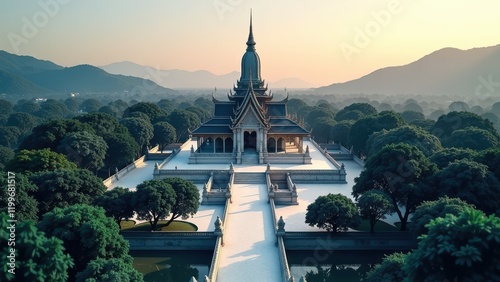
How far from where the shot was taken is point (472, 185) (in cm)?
2741

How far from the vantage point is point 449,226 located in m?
14.4

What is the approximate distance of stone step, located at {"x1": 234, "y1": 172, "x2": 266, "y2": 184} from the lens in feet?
147

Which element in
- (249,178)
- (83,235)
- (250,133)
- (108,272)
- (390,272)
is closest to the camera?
(108,272)

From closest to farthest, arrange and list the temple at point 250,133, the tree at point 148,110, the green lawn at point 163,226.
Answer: the green lawn at point 163,226 → the temple at point 250,133 → the tree at point 148,110

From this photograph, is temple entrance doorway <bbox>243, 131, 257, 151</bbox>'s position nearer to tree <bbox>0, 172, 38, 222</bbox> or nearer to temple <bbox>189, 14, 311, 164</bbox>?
temple <bbox>189, 14, 311, 164</bbox>

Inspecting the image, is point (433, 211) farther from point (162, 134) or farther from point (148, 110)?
point (148, 110)

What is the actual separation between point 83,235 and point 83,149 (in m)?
25.7

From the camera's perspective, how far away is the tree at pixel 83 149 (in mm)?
42281

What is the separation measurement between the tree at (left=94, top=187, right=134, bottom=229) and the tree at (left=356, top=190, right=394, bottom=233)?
1749cm

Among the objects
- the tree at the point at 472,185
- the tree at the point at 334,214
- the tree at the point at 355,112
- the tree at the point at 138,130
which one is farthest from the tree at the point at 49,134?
the tree at the point at 355,112

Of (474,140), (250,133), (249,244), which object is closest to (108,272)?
(249,244)

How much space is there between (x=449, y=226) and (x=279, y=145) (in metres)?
42.0

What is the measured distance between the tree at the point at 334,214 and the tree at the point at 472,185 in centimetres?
712

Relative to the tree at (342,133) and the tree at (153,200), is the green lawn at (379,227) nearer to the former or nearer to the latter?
the tree at (153,200)
